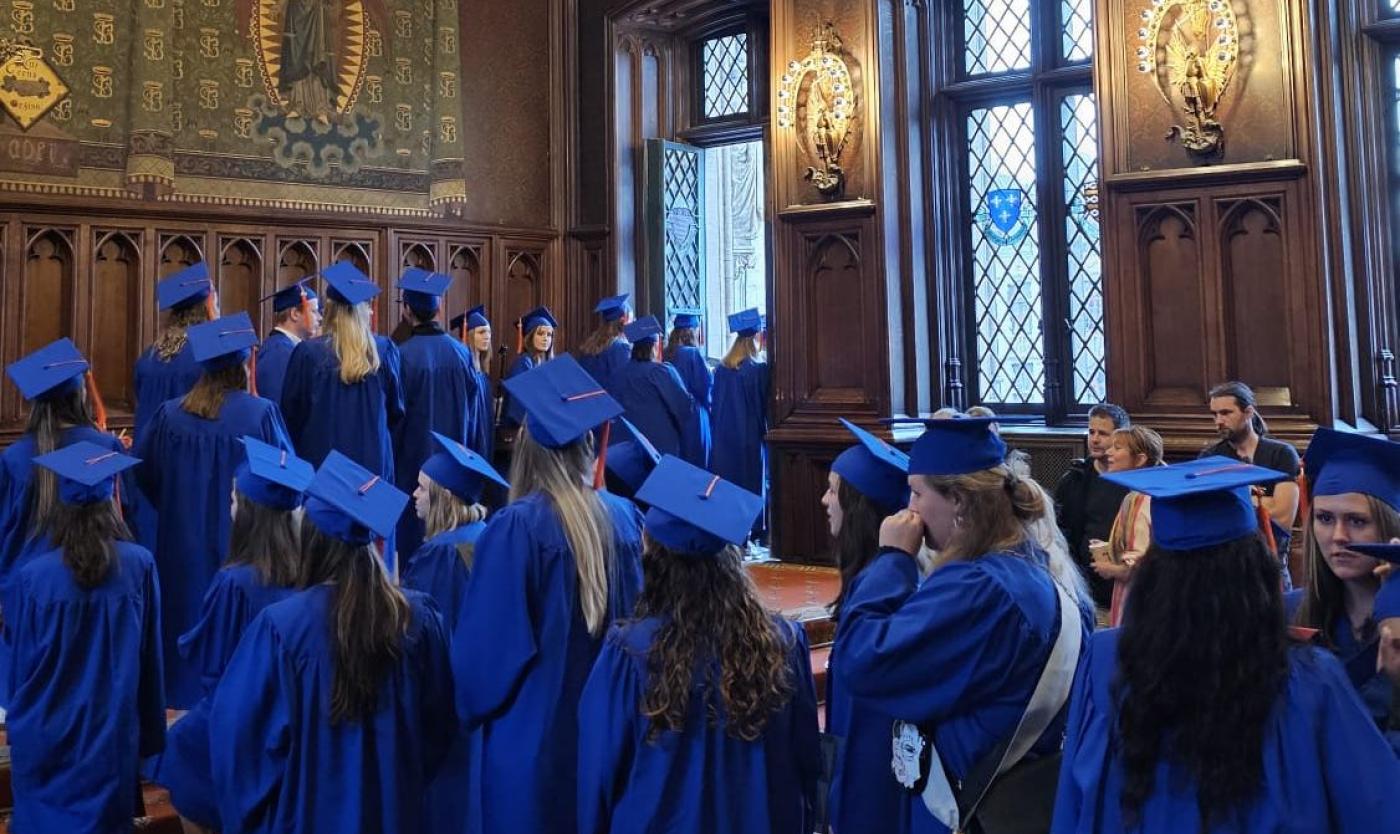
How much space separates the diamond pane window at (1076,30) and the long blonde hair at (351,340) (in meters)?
5.47

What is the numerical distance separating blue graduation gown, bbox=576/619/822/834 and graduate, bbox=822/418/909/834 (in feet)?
0.73

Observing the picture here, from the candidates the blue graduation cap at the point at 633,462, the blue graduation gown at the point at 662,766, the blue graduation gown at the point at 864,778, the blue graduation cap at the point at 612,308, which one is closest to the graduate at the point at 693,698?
the blue graduation gown at the point at 662,766

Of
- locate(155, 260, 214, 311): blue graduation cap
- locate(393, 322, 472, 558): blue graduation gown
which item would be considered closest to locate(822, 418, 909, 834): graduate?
locate(155, 260, 214, 311): blue graduation cap

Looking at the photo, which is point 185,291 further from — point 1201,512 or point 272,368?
point 1201,512

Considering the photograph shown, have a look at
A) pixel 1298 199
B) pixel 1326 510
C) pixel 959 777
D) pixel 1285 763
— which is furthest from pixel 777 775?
pixel 1298 199

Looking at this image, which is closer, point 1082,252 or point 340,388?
point 340,388

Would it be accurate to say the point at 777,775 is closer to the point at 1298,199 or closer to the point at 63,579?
the point at 63,579

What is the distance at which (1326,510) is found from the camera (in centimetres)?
249

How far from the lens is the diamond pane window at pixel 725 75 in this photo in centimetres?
1057

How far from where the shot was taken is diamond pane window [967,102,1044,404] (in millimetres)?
9023

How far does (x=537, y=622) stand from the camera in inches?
118

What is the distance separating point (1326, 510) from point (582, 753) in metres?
1.60

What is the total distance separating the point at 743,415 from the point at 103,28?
5286 mm

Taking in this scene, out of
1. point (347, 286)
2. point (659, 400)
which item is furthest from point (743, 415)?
point (347, 286)
